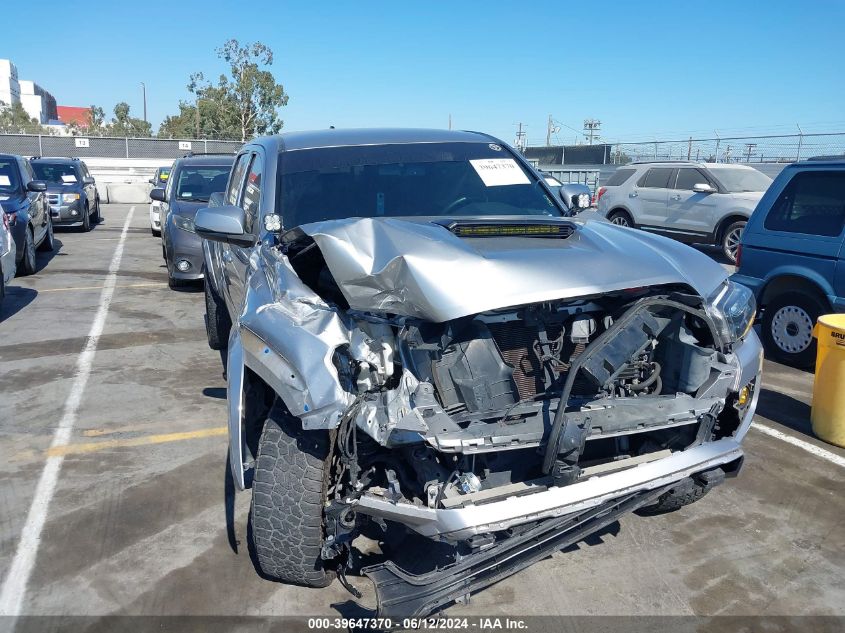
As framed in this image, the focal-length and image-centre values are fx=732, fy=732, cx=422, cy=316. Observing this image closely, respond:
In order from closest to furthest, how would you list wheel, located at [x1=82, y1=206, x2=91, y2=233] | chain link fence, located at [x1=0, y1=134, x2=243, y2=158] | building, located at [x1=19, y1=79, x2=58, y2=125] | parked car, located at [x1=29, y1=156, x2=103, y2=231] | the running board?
the running board < parked car, located at [x1=29, y1=156, x2=103, y2=231] < wheel, located at [x1=82, y1=206, x2=91, y2=233] < chain link fence, located at [x1=0, y1=134, x2=243, y2=158] < building, located at [x1=19, y1=79, x2=58, y2=125]

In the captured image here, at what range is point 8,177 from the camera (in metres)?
10.9

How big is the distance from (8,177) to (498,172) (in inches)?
363

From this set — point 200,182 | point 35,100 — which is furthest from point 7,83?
point 200,182

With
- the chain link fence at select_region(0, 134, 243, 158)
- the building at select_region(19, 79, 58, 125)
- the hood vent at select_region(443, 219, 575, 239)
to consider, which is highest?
the building at select_region(19, 79, 58, 125)

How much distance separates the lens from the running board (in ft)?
8.85

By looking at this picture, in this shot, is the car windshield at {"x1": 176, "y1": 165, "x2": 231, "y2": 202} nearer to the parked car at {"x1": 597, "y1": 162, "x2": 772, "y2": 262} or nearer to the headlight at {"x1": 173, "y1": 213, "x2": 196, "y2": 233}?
the headlight at {"x1": 173, "y1": 213, "x2": 196, "y2": 233}

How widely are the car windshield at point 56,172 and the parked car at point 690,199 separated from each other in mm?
12297

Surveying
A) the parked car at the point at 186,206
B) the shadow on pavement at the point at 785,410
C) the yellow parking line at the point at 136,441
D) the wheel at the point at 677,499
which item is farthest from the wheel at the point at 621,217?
the wheel at the point at 677,499

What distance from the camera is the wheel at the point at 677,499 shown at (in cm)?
344

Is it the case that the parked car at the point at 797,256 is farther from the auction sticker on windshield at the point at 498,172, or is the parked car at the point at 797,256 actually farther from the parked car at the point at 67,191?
the parked car at the point at 67,191

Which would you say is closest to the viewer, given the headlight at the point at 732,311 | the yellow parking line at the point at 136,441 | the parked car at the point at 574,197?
the headlight at the point at 732,311

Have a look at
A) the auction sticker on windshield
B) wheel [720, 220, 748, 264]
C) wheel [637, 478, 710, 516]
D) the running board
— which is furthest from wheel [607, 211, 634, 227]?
the running board

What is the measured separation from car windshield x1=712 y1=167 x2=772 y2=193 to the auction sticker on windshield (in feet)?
33.4

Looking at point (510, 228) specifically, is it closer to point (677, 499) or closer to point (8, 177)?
point (677, 499)
